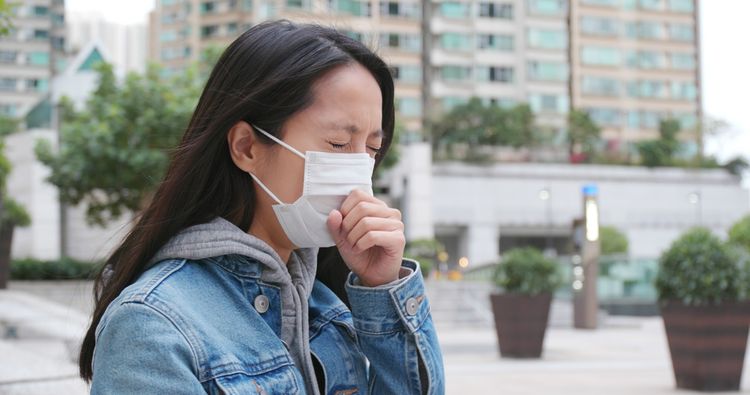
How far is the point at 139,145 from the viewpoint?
82.1 feet

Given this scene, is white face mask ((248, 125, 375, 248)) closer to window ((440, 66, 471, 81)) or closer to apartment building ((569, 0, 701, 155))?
window ((440, 66, 471, 81))

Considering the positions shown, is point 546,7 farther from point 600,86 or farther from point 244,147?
point 244,147

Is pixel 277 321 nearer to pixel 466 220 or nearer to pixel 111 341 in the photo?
pixel 111 341

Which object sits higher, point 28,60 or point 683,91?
point 28,60

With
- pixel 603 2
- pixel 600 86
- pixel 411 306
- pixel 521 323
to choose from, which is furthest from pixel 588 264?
pixel 603 2

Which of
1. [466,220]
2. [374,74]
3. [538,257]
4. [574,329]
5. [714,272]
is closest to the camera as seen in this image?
[374,74]

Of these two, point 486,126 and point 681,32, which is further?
point 681,32

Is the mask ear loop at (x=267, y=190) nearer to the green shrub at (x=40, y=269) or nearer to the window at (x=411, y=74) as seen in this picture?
the green shrub at (x=40, y=269)

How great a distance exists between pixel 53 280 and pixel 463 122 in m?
37.1

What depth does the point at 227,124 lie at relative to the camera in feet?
5.51

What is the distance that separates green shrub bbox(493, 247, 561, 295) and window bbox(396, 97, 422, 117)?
4862 centimetres

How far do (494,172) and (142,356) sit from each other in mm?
55332

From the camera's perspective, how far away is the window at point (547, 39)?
65.6m

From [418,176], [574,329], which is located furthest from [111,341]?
[418,176]
